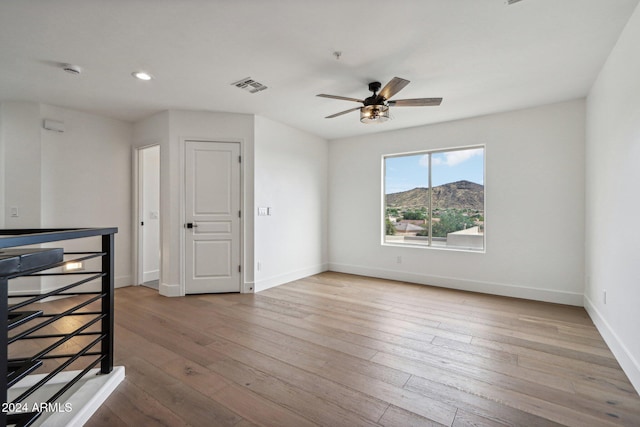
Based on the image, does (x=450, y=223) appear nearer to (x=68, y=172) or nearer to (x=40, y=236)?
(x=40, y=236)

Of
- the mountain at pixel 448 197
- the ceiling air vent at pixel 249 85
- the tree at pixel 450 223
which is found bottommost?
the tree at pixel 450 223

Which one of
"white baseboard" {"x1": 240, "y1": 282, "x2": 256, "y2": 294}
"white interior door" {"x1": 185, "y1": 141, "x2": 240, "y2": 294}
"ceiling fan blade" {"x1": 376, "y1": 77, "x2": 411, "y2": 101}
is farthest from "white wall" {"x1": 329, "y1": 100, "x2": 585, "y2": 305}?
"white interior door" {"x1": 185, "y1": 141, "x2": 240, "y2": 294}

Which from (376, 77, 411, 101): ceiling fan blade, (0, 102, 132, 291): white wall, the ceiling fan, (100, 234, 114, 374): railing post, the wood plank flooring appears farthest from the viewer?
(0, 102, 132, 291): white wall

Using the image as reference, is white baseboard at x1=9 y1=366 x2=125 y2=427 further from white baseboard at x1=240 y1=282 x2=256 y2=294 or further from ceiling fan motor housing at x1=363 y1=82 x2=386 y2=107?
ceiling fan motor housing at x1=363 y1=82 x2=386 y2=107

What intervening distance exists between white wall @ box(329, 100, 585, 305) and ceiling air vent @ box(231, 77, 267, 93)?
8.63ft

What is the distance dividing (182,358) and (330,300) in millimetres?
2026

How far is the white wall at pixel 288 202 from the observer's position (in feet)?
14.8

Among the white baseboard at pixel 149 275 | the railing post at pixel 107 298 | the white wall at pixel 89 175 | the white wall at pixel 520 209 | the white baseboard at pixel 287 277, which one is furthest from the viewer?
the white baseboard at pixel 149 275

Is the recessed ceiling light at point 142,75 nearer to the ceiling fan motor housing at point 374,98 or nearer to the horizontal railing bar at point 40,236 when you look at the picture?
the horizontal railing bar at point 40,236

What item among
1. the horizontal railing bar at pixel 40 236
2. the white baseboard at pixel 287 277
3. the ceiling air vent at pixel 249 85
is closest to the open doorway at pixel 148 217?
the white baseboard at pixel 287 277

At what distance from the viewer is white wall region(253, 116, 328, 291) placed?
14.8 ft

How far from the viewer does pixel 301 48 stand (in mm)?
2572

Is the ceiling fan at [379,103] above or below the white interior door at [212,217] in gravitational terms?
above

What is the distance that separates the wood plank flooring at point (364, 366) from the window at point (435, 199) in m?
1.28
